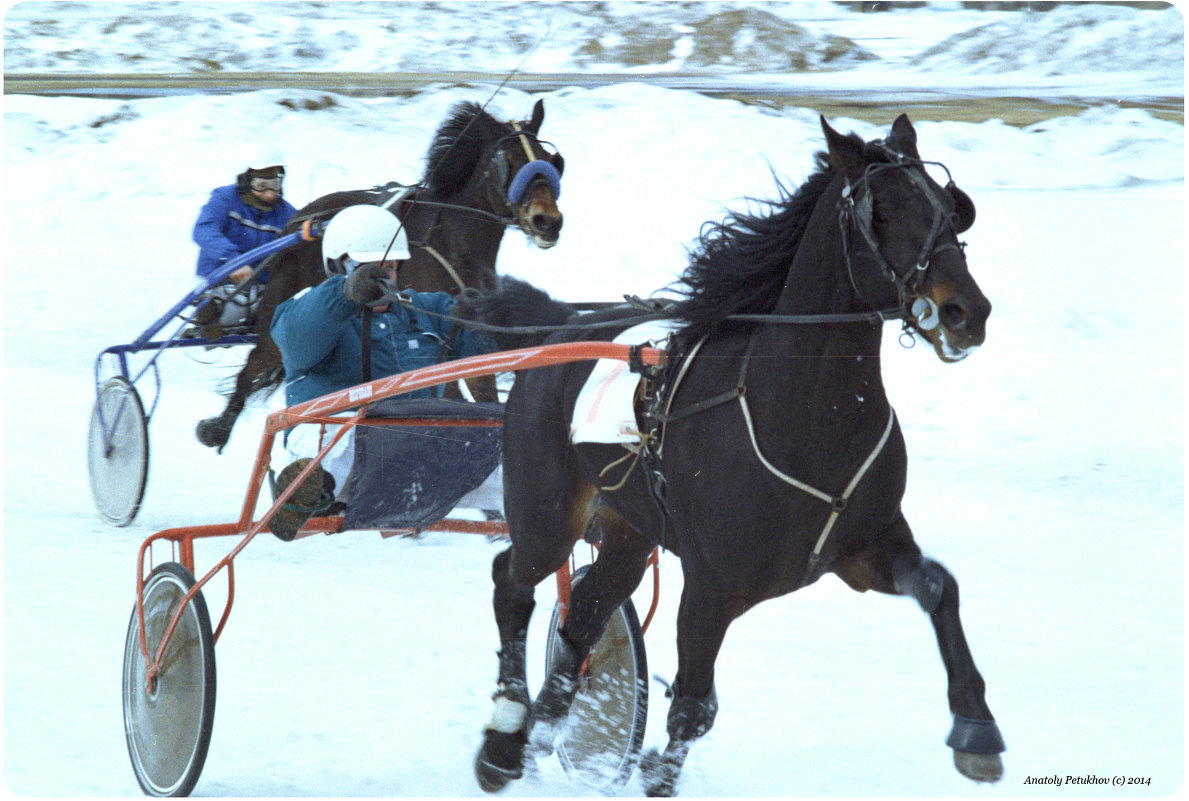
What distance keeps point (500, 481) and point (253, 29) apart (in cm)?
118

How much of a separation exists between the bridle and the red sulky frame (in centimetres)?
52

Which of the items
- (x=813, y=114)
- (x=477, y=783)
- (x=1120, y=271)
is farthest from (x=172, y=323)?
(x=1120, y=271)

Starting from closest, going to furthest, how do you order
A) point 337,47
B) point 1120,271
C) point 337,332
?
point 1120,271 → point 337,47 → point 337,332

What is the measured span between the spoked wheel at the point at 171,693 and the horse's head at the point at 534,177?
1093 millimetres

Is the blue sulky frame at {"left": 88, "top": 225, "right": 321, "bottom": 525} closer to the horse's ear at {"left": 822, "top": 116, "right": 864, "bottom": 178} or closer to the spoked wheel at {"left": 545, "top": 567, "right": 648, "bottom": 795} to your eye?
the spoked wheel at {"left": 545, "top": 567, "right": 648, "bottom": 795}

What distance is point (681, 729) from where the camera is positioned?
2.45 m

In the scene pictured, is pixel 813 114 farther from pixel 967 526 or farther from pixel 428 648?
pixel 428 648

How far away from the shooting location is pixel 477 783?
9.42ft

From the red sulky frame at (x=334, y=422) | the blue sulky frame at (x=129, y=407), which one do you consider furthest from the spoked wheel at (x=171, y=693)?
the blue sulky frame at (x=129, y=407)

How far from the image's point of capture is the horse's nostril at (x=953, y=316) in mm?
2037

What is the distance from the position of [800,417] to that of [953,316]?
15.8 inches

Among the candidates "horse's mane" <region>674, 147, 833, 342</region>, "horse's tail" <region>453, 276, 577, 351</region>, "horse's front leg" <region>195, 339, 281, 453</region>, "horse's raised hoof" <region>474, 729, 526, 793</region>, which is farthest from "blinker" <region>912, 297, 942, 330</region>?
"horse's front leg" <region>195, 339, 281, 453</region>

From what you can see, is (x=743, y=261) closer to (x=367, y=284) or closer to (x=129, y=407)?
(x=367, y=284)

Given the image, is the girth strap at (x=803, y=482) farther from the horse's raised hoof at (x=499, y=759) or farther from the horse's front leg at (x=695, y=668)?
the horse's raised hoof at (x=499, y=759)
